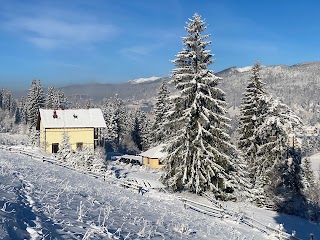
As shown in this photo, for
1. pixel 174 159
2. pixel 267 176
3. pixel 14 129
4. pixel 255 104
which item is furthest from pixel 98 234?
pixel 14 129

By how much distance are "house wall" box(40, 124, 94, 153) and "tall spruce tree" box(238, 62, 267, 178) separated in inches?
983

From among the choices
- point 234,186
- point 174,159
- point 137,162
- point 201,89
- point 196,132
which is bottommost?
point 137,162

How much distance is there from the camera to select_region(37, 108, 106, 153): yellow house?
51.5 metres

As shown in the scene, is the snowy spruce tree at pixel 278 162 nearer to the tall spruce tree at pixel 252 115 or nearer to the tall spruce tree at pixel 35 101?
the tall spruce tree at pixel 252 115

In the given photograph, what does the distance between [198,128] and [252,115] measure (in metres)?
11.0

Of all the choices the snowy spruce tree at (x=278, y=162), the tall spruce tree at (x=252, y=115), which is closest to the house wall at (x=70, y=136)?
the tall spruce tree at (x=252, y=115)

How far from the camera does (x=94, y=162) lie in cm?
3641

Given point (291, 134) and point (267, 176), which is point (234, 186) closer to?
point (267, 176)

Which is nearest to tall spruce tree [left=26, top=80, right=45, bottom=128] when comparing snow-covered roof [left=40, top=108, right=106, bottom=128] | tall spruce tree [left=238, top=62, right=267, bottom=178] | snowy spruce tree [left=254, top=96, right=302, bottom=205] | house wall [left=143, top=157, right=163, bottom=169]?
snow-covered roof [left=40, top=108, right=106, bottom=128]

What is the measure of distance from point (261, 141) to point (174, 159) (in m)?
11.4

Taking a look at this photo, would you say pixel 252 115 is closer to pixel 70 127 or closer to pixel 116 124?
pixel 70 127

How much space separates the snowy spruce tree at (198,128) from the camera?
85.4ft

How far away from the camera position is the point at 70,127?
51.9 m

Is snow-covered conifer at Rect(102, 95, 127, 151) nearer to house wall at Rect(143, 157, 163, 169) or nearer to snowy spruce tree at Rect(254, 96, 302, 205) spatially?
house wall at Rect(143, 157, 163, 169)
